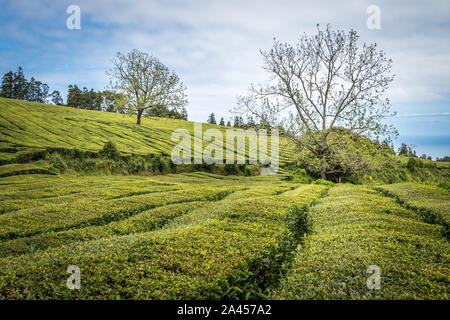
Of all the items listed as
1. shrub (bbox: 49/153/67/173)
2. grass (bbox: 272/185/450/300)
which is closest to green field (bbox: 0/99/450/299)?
grass (bbox: 272/185/450/300)

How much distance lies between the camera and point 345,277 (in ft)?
15.7

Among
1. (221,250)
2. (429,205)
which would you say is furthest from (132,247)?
(429,205)

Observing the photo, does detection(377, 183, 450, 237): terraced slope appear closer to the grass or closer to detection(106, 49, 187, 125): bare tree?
the grass

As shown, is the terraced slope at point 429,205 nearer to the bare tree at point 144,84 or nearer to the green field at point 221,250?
the green field at point 221,250

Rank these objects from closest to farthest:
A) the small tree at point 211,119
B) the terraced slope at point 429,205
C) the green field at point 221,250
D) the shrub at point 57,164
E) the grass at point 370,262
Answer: the grass at point 370,262
the green field at point 221,250
the terraced slope at point 429,205
the shrub at point 57,164
the small tree at point 211,119

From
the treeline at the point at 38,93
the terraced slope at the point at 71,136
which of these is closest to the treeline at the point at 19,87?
the treeline at the point at 38,93

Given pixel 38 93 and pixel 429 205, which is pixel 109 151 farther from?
pixel 38 93

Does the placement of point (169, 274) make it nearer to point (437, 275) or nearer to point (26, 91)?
point (437, 275)

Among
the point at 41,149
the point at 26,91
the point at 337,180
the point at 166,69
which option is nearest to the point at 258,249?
the point at 41,149

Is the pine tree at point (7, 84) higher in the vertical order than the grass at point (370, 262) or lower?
higher

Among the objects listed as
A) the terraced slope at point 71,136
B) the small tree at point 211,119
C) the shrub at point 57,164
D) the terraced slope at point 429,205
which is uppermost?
the small tree at point 211,119

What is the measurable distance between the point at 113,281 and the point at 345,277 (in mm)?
4491

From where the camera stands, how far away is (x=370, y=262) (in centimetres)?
516

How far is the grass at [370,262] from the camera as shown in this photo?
4.32 m
